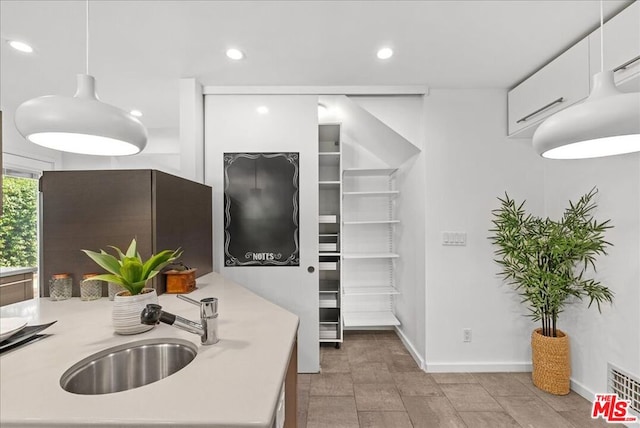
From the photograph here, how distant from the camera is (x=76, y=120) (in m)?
1.18

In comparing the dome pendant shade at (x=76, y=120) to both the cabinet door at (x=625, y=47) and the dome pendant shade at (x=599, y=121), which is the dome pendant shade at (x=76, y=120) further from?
the cabinet door at (x=625, y=47)

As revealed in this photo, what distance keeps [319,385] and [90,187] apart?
2210mm

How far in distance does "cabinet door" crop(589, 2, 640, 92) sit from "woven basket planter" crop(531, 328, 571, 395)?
1.78 m

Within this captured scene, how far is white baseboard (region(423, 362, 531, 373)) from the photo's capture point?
2848 millimetres

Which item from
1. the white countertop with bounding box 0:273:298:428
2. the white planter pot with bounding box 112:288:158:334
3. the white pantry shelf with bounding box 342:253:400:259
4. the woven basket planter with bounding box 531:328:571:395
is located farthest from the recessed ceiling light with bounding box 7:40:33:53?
the woven basket planter with bounding box 531:328:571:395

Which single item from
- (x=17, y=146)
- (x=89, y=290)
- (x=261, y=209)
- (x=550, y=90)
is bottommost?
(x=89, y=290)

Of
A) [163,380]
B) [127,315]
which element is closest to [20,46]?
Result: [127,315]

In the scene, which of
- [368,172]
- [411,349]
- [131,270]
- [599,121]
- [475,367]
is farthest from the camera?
[368,172]

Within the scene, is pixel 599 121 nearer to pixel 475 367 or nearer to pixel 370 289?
pixel 475 367

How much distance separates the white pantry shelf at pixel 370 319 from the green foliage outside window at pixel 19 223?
3882 millimetres

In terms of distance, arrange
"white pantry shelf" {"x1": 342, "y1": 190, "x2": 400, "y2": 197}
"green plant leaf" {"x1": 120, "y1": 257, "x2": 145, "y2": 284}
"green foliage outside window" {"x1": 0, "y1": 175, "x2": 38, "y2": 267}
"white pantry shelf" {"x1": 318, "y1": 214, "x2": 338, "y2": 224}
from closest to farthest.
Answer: "green plant leaf" {"x1": 120, "y1": 257, "x2": 145, "y2": 284} < "white pantry shelf" {"x1": 318, "y1": 214, "x2": 338, "y2": 224} < "white pantry shelf" {"x1": 342, "y1": 190, "x2": 400, "y2": 197} < "green foliage outside window" {"x1": 0, "y1": 175, "x2": 38, "y2": 267}

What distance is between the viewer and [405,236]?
3420 mm

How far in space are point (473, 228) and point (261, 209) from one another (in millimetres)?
1918

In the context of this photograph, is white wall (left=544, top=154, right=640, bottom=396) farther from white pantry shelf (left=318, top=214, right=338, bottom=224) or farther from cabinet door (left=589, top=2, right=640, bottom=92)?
white pantry shelf (left=318, top=214, right=338, bottom=224)
